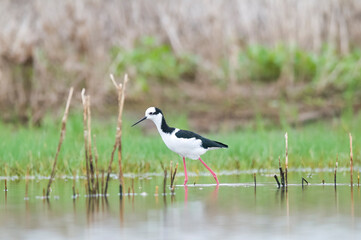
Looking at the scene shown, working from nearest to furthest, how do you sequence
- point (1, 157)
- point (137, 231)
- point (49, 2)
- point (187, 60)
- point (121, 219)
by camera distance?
point (137, 231), point (121, 219), point (1, 157), point (49, 2), point (187, 60)

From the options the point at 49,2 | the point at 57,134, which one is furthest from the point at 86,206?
the point at 49,2

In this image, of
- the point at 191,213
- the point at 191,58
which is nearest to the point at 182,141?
the point at 191,213

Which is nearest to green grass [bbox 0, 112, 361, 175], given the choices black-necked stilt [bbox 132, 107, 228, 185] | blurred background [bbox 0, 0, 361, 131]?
black-necked stilt [bbox 132, 107, 228, 185]

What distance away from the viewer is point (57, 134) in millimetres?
12078

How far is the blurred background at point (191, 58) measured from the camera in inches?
563

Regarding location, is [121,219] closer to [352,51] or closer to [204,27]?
[204,27]

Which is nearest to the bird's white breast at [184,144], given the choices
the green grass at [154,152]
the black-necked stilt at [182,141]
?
the black-necked stilt at [182,141]

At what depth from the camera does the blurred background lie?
47.0 ft

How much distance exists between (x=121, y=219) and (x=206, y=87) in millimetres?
10965

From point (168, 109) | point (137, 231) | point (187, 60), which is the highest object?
point (187, 60)

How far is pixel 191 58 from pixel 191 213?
1113 centimetres

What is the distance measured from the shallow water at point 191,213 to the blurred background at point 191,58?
258 inches

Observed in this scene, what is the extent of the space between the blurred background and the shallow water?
258 inches

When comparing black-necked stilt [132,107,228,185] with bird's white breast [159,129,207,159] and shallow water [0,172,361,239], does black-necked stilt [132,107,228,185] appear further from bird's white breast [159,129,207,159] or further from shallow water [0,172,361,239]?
shallow water [0,172,361,239]
